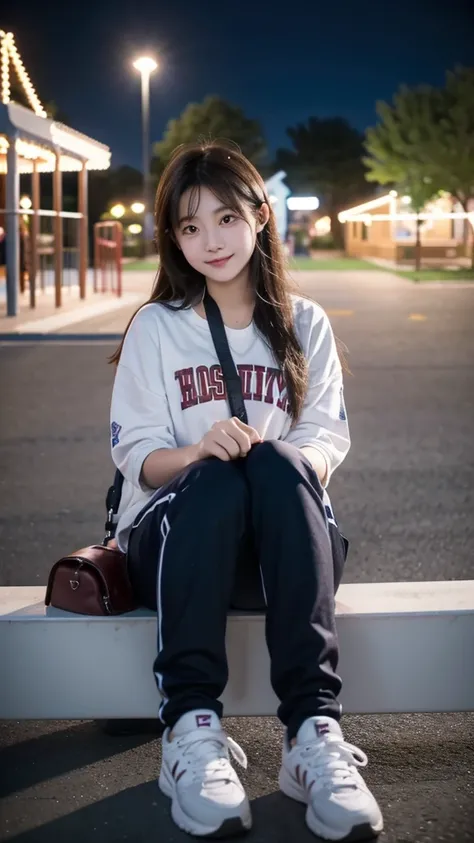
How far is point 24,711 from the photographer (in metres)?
2.92

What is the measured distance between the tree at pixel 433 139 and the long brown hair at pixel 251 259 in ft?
133

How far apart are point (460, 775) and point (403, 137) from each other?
4731 cm

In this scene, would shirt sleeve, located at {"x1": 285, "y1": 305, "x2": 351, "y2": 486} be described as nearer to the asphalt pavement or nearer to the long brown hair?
the long brown hair

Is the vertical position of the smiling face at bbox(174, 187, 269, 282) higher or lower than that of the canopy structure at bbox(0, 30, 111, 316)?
lower

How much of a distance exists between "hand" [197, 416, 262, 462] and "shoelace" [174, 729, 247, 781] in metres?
0.61

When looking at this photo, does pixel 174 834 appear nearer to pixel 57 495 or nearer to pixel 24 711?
pixel 24 711

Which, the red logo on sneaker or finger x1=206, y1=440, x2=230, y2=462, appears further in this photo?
finger x1=206, y1=440, x2=230, y2=462

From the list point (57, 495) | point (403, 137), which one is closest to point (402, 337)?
point (57, 495)

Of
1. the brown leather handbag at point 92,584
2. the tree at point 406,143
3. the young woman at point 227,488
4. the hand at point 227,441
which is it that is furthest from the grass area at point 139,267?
the hand at point 227,441

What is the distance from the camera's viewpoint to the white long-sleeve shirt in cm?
305

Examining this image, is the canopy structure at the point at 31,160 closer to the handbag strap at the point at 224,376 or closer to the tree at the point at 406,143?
the handbag strap at the point at 224,376

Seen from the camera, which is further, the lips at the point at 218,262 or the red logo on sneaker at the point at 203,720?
the lips at the point at 218,262

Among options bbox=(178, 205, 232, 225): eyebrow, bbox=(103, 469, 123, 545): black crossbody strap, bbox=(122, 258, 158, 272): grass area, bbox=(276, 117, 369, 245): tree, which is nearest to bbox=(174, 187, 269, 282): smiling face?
bbox=(178, 205, 232, 225): eyebrow

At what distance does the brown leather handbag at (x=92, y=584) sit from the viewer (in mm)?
2859
